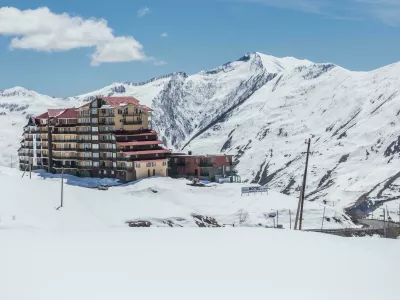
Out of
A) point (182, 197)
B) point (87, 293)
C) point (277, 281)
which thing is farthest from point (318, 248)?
point (182, 197)

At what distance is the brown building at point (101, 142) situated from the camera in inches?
5108

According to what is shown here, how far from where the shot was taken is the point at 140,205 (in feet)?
263

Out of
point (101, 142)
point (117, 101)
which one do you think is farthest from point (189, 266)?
point (117, 101)

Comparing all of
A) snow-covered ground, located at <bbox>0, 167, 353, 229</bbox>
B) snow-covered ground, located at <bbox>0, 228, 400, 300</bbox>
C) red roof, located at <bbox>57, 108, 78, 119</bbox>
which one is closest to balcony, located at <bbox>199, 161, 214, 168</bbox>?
snow-covered ground, located at <bbox>0, 167, 353, 229</bbox>

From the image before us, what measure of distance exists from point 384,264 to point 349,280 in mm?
1507

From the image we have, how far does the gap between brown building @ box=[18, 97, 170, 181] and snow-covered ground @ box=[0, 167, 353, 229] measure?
6.30m

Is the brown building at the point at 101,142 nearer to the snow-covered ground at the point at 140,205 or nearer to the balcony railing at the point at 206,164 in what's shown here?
the snow-covered ground at the point at 140,205

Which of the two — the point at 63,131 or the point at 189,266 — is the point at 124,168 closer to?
the point at 63,131

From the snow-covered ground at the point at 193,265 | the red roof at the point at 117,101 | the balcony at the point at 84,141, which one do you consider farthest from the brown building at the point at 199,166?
the snow-covered ground at the point at 193,265

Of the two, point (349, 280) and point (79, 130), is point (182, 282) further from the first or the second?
point (79, 130)

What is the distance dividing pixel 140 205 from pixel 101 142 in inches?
2288

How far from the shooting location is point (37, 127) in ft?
490

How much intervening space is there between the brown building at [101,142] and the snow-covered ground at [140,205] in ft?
20.7

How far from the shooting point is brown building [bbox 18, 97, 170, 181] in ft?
426
